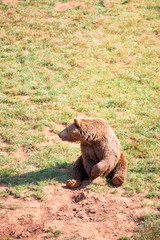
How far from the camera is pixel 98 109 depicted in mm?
10203

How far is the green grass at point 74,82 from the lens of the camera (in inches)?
315

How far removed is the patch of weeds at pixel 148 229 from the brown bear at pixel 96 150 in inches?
45.3

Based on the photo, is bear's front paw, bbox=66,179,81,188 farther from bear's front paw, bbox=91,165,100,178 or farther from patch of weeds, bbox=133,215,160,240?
patch of weeds, bbox=133,215,160,240

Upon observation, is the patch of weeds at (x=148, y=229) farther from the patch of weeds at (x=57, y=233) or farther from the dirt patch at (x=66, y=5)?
the dirt patch at (x=66, y=5)

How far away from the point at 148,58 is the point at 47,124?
5.45 meters

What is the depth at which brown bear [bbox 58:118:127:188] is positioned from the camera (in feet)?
22.7

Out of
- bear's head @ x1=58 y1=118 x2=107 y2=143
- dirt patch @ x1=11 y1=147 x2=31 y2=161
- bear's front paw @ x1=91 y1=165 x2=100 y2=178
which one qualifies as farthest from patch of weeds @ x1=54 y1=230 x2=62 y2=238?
dirt patch @ x1=11 y1=147 x2=31 y2=161

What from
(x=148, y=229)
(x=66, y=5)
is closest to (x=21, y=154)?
(x=148, y=229)

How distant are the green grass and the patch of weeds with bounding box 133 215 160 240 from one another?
836 mm

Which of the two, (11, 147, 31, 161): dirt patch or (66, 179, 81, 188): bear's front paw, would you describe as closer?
(66, 179, 81, 188): bear's front paw

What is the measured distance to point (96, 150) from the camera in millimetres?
7160

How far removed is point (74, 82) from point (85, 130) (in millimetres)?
5002

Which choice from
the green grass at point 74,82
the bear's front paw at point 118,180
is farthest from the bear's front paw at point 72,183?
the bear's front paw at point 118,180

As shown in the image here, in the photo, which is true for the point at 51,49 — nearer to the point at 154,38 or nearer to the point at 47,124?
the point at 154,38
